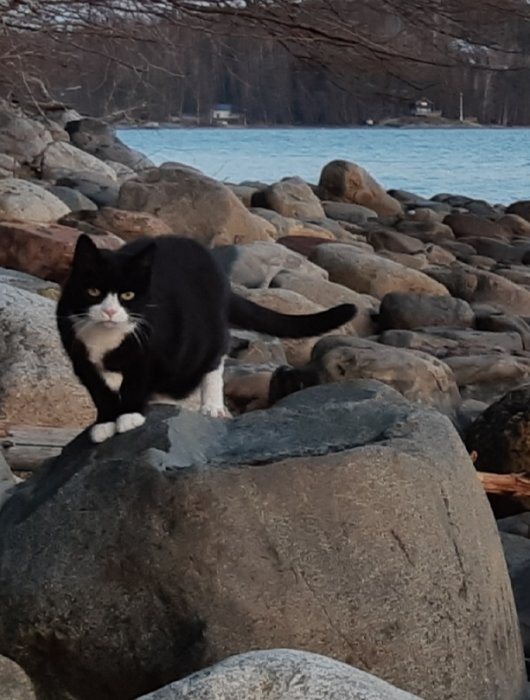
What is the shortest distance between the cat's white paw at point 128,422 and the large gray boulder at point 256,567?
145 mm

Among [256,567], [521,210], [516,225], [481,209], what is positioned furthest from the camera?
[481,209]

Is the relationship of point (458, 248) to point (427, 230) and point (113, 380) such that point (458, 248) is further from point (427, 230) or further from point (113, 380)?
point (113, 380)

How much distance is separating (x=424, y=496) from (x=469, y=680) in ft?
1.62

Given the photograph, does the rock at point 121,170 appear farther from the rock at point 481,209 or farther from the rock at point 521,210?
the rock at point 521,210

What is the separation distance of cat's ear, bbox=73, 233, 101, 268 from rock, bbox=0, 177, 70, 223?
24.5 feet

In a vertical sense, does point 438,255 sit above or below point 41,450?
below

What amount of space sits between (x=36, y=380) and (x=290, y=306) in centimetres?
364

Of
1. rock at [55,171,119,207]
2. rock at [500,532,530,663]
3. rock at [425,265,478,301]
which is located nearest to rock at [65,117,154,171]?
rock at [55,171,119,207]

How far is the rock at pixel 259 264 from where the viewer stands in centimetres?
1105

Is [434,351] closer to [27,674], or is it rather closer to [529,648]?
[529,648]

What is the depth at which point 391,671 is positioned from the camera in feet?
11.1

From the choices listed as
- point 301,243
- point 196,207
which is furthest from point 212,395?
point 301,243

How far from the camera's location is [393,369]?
7996 mm

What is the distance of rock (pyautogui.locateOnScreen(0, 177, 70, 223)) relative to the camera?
1166 centimetres
